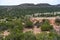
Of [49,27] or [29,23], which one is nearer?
[49,27]

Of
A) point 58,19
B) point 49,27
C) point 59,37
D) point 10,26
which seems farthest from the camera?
point 58,19

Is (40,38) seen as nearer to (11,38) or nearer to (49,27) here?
(11,38)

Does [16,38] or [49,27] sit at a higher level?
[16,38]

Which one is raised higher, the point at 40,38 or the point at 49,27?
the point at 40,38

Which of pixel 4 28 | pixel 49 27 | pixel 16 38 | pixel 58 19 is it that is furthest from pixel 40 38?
pixel 58 19

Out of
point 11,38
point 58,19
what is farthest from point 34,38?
point 58,19

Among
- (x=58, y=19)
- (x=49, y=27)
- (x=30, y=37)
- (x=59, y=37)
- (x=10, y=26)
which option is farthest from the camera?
(x=58, y=19)

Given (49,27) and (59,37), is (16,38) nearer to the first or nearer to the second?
(59,37)

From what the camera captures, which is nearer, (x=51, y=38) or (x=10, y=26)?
(x=51, y=38)

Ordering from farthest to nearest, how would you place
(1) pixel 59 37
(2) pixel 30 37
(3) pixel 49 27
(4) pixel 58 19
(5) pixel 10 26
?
(4) pixel 58 19 → (5) pixel 10 26 → (3) pixel 49 27 → (1) pixel 59 37 → (2) pixel 30 37
